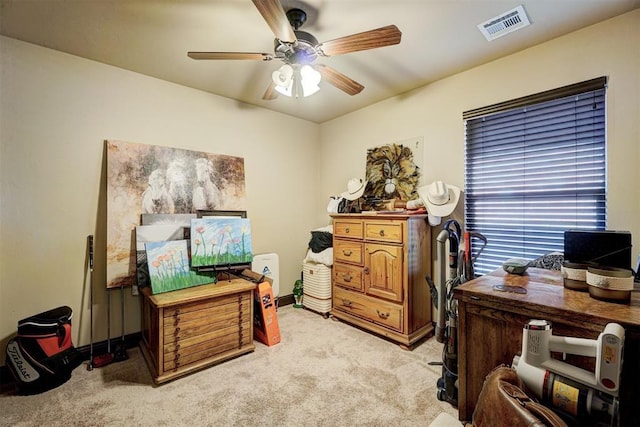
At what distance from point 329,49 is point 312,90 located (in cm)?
45

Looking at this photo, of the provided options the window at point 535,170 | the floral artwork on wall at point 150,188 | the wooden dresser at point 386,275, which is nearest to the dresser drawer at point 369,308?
the wooden dresser at point 386,275

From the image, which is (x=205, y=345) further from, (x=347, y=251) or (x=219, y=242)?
(x=347, y=251)

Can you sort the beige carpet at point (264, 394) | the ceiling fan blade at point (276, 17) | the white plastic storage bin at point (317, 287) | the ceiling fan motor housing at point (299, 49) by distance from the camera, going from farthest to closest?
the white plastic storage bin at point (317, 287) < the ceiling fan motor housing at point (299, 49) < the beige carpet at point (264, 394) < the ceiling fan blade at point (276, 17)

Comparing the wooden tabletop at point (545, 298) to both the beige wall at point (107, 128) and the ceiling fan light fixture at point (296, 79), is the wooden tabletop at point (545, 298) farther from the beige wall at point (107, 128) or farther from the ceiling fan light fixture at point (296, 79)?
the ceiling fan light fixture at point (296, 79)

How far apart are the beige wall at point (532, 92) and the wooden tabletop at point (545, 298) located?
3.19ft

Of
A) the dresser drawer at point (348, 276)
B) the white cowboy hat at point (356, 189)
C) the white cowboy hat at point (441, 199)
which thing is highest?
the white cowboy hat at point (356, 189)

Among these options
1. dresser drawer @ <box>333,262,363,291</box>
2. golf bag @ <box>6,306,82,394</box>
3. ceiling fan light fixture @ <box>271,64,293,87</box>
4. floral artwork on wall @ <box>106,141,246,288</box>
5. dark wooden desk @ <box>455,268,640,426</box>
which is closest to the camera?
dark wooden desk @ <box>455,268,640,426</box>

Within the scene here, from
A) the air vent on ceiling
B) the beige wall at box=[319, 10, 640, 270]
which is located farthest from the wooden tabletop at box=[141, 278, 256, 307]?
the air vent on ceiling

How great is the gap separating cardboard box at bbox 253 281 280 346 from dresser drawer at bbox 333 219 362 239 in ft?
3.42

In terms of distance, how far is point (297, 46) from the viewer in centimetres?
184

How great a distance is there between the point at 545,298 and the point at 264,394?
1.83m

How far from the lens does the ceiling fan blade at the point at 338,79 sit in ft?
6.77

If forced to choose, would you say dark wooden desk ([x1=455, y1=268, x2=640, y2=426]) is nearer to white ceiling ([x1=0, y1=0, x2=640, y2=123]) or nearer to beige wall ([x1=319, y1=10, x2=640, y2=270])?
beige wall ([x1=319, y1=10, x2=640, y2=270])

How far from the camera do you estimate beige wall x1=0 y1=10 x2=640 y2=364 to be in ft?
6.32
